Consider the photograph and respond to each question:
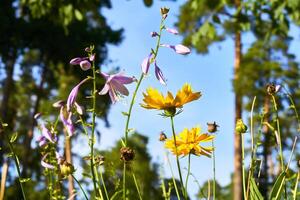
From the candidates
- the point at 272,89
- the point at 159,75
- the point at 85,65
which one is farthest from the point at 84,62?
the point at 272,89

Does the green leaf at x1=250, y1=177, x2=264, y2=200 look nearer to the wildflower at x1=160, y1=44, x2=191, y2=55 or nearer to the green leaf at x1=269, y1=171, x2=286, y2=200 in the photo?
the green leaf at x1=269, y1=171, x2=286, y2=200

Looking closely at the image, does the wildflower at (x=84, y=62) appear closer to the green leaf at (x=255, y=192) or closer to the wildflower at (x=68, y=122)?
the wildflower at (x=68, y=122)

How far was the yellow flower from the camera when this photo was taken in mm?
1164

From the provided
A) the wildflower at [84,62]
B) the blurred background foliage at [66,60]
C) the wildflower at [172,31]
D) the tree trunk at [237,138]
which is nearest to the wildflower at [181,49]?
the wildflower at [172,31]

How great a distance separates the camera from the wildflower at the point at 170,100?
108 centimetres

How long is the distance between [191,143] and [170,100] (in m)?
0.13

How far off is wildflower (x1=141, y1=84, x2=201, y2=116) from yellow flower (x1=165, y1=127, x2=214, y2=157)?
11 cm

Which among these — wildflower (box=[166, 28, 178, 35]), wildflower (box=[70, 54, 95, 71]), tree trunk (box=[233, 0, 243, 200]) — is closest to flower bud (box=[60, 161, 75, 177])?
wildflower (box=[70, 54, 95, 71])

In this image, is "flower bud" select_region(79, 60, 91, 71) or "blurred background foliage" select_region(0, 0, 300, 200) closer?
"flower bud" select_region(79, 60, 91, 71)

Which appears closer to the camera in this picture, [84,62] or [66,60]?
[84,62]

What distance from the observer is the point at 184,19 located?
1583 centimetres

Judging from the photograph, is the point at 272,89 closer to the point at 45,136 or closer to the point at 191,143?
the point at 191,143

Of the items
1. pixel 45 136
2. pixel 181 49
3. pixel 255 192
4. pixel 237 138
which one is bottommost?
pixel 255 192

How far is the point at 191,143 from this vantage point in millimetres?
1183
